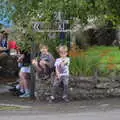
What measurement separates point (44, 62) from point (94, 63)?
4.67 feet

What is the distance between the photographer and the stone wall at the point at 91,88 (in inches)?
543

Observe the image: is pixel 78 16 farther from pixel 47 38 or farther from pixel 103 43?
pixel 103 43

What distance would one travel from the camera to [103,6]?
45.4ft

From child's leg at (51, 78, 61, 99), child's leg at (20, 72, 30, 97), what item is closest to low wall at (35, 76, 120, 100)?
child's leg at (51, 78, 61, 99)

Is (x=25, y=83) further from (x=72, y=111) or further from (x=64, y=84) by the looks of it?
(x=72, y=111)

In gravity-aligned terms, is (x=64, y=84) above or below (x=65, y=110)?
above

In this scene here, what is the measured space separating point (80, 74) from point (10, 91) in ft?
8.20

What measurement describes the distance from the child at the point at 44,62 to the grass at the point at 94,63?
66 centimetres

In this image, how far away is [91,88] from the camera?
13828mm

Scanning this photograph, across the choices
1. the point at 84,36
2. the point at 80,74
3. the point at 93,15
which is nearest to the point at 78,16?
the point at 93,15

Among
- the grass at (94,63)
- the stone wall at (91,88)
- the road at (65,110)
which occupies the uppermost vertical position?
the grass at (94,63)

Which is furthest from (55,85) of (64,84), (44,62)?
(44,62)

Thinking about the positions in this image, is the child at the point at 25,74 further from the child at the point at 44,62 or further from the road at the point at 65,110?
the child at the point at 44,62

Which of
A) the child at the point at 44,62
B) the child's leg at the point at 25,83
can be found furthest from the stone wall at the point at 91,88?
the child's leg at the point at 25,83
